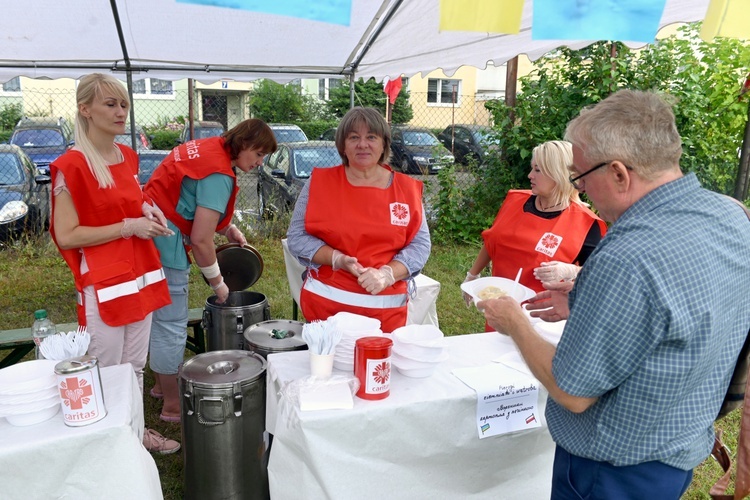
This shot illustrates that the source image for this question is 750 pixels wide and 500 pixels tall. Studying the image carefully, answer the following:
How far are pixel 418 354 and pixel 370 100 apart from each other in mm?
17444

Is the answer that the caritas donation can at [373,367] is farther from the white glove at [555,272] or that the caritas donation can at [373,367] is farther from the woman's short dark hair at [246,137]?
the woman's short dark hair at [246,137]

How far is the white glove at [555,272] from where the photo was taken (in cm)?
233

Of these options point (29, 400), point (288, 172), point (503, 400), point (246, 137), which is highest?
point (246, 137)

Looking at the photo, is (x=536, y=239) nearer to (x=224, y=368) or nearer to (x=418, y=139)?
(x=224, y=368)

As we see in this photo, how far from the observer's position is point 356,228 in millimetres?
2400

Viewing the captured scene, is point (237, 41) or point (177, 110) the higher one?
point (237, 41)

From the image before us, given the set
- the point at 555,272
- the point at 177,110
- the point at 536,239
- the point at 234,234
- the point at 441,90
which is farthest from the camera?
the point at 441,90

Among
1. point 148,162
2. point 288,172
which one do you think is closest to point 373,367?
point 288,172

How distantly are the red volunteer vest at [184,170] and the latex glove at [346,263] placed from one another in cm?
79

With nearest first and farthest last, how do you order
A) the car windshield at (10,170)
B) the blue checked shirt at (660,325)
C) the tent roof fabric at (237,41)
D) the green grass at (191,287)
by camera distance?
1. the blue checked shirt at (660,325)
2. the tent roof fabric at (237,41)
3. the green grass at (191,287)
4. the car windshield at (10,170)

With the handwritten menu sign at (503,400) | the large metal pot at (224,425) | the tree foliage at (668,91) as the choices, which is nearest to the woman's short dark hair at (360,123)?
the large metal pot at (224,425)

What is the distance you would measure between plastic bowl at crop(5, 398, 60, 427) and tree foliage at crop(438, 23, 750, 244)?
598 cm

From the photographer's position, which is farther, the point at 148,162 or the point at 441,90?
the point at 441,90

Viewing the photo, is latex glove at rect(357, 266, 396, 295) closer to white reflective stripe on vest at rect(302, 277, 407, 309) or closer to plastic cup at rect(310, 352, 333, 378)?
white reflective stripe on vest at rect(302, 277, 407, 309)
